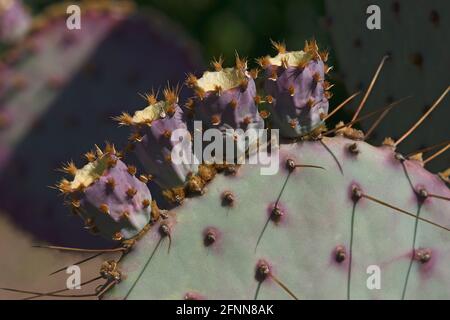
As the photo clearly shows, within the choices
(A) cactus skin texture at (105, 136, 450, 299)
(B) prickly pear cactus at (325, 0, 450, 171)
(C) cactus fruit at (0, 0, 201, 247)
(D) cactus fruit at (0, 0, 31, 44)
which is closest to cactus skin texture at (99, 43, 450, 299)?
(A) cactus skin texture at (105, 136, 450, 299)

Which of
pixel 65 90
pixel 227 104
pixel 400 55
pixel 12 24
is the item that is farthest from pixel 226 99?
pixel 12 24

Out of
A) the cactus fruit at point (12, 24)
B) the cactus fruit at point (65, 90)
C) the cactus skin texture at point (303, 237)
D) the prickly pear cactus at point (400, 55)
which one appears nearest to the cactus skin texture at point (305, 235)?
the cactus skin texture at point (303, 237)

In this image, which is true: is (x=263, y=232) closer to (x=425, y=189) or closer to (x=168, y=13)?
(x=425, y=189)

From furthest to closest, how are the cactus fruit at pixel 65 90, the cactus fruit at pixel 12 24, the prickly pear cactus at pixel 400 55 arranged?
the cactus fruit at pixel 12 24 → the cactus fruit at pixel 65 90 → the prickly pear cactus at pixel 400 55

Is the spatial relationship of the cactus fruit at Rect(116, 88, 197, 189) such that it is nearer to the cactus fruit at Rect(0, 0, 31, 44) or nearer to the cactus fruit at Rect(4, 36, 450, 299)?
the cactus fruit at Rect(4, 36, 450, 299)

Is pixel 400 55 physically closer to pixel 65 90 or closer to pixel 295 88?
pixel 295 88

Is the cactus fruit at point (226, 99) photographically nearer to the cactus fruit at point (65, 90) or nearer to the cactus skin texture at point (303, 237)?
the cactus skin texture at point (303, 237)

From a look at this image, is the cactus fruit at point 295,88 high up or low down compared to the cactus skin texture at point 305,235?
up

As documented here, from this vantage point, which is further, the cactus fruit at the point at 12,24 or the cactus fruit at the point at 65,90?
the cactus fruit at the point at 12,24
